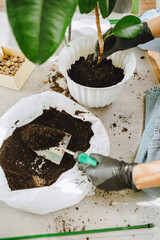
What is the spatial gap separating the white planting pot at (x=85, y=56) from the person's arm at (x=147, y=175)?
1.19 feet

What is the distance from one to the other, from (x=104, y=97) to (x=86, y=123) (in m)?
0.16

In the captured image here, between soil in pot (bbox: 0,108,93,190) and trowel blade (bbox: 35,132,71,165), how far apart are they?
0.03 metres

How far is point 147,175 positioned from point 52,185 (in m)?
0.39

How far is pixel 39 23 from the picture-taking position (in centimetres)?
42

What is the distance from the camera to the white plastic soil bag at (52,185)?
0.78 m

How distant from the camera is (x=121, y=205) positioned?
0.87 metres

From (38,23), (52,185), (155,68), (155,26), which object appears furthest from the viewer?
(155,68)

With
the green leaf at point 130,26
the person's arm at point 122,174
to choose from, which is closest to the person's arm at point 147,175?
the person's arm at point 122,174

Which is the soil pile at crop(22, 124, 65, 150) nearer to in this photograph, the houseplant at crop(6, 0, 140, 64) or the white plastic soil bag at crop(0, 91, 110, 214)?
the white plastic soil bag at crop(0, 91, 110, 214)

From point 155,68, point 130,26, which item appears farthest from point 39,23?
point 155,68

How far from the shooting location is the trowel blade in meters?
0.89

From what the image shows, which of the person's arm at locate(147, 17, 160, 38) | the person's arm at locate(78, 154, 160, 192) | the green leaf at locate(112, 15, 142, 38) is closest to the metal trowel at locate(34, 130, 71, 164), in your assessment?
the person's arm at locate(78, 154, 160, 192)

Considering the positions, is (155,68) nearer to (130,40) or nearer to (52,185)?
(130,40)

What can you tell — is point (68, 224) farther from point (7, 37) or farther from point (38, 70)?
point (7, 37)
